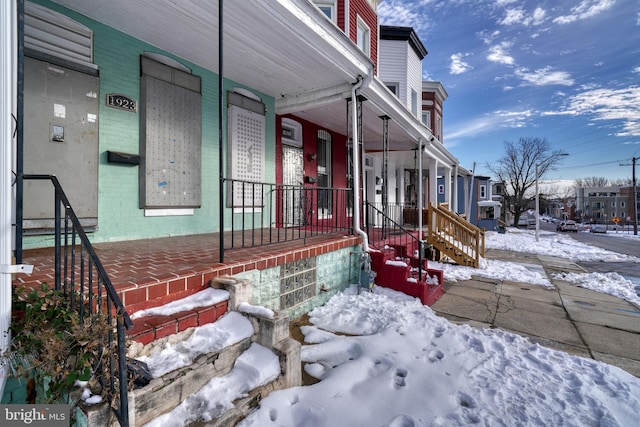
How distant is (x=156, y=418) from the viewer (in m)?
1.68

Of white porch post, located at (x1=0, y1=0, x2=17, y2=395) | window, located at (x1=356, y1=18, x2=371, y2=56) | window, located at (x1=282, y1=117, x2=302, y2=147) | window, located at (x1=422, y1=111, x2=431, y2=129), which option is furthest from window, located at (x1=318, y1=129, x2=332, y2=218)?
window, located at (x1=422, y1=111, x2=431, y2=129)

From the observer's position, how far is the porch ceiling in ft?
11.7

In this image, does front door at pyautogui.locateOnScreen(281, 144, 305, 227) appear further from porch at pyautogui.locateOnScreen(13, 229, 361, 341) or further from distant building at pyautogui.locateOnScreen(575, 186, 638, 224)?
distant building at pyautogui.locateOnScreen(575, 186, 638, 224)

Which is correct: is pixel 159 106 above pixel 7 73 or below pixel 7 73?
above

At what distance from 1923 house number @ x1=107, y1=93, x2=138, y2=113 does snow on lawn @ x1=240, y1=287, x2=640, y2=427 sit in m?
3.99

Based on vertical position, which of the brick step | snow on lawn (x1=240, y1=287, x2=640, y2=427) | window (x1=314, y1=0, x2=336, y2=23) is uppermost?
window (x1=314, y1=0, x2=336, y2=23)

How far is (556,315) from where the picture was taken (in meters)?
4.54

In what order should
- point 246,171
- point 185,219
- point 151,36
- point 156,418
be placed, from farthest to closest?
point 246,171 → point 185,219 → point 151,36 → point 156,418

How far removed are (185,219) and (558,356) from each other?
540 centimetres

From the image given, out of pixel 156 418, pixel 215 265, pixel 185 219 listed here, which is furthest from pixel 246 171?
pixel 156 418

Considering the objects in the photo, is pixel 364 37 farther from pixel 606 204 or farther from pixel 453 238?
pixel 606 204

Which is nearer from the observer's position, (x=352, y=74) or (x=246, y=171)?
(x=352, y=74)

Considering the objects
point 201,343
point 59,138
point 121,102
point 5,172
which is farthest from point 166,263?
point 121,102

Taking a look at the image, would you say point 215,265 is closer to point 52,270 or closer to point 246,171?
point 52,270
